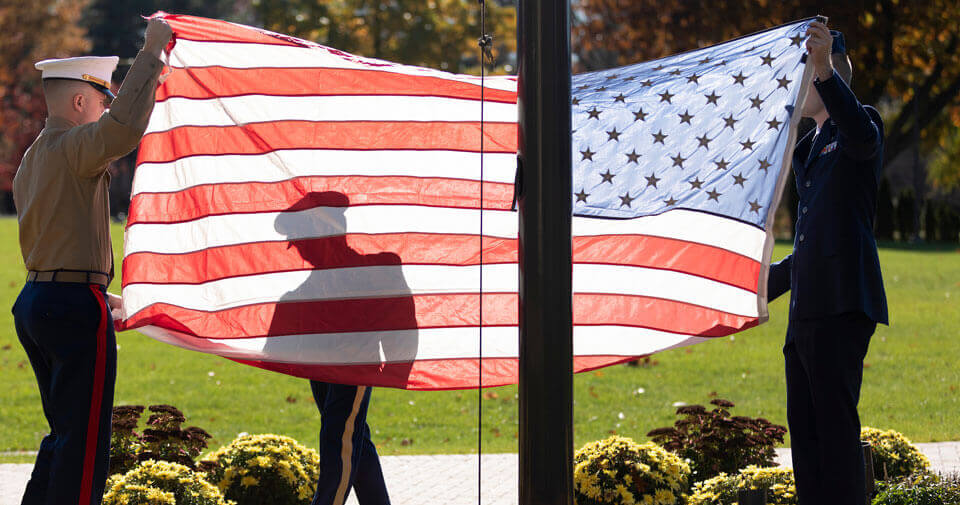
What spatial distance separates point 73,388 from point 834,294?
3132mm

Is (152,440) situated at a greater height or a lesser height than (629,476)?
greater

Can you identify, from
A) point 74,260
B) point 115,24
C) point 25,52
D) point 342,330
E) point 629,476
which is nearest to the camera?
point 74,260

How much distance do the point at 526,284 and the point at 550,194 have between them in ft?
1.03

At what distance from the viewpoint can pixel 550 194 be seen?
354cm

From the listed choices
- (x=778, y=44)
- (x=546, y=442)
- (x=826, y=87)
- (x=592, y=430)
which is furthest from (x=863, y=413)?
(x=546, y=442)

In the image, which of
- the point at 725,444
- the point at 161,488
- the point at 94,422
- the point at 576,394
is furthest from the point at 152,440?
the point at 576,394

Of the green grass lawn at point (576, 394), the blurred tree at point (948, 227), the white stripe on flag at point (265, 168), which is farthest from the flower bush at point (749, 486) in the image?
the blurred tree at point (948, 227)

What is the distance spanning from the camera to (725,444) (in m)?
6.42

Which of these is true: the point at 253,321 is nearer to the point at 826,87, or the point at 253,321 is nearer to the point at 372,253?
the point at 372,253

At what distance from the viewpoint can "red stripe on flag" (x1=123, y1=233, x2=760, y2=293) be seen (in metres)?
5.39

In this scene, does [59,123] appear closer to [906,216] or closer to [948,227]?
[906,216]

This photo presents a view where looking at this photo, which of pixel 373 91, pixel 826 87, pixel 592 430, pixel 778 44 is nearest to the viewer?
pixel 826 87

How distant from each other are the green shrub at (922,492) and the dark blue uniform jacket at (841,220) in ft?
4.00

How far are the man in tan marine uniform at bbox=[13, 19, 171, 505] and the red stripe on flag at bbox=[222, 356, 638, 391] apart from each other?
1.00m
